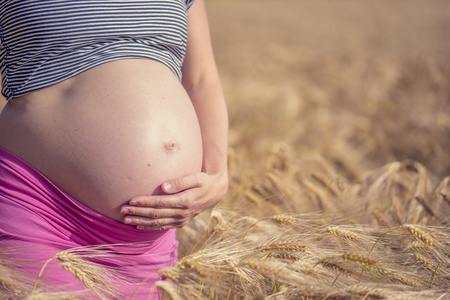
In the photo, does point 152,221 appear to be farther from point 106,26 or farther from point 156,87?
point 106,26

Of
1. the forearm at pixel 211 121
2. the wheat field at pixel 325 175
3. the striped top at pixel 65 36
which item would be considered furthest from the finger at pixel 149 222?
the striped top at pixel 65 36

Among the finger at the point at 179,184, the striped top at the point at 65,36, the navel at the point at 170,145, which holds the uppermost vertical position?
the striped top at the point at 65,36

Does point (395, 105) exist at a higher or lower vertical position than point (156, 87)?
lower

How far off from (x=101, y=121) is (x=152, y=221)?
352 mm

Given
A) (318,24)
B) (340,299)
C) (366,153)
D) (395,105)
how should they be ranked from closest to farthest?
(340,299) → (366,153) → (395,105) → (318,24)

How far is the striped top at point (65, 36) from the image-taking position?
4.43 feet

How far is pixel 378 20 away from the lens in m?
14.7

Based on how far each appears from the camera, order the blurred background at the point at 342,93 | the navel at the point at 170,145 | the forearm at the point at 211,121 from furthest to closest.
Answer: the blurred background at the point at 342,93
the forearm at the point at 211,121
the navel at the point at 170,145

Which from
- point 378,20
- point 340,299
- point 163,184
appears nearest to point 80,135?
point 163,184

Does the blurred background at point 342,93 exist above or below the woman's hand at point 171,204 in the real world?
below

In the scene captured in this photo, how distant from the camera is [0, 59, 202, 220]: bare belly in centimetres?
133

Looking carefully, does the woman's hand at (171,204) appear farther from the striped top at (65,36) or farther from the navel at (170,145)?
the striped top at (65,36)

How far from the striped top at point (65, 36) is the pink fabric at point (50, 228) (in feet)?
0.93

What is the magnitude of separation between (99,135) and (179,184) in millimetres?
293
